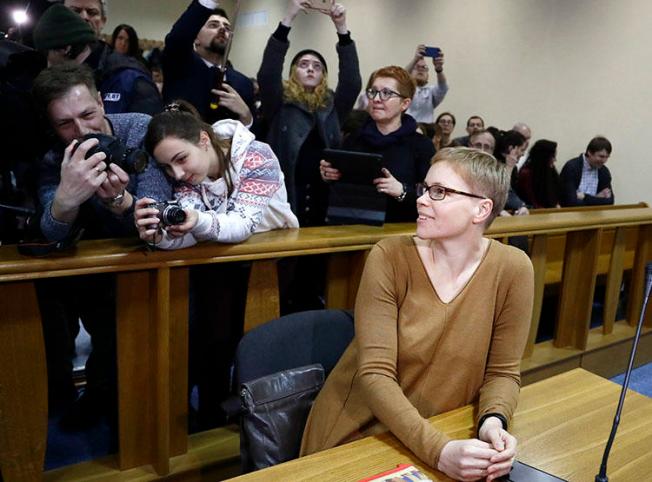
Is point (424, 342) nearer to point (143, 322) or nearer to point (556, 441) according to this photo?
point (556, 441)

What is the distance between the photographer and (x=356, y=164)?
6.89 feet

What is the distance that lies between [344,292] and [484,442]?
3.49 ft

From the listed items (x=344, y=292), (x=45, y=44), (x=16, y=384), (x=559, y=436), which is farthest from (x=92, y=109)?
(x=559, y=436)

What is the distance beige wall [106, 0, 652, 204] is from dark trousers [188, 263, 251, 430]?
183 inches

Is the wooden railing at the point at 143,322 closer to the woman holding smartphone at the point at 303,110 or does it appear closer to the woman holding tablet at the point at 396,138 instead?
the woman holding tablet at the point at 396,138

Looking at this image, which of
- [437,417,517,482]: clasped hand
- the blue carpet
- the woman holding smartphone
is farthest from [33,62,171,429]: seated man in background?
the blue carpet

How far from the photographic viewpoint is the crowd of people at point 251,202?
1.37m

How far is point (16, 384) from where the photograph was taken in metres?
1.54

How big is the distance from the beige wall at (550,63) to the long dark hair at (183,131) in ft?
15.4

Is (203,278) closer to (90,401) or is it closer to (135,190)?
(135,190)

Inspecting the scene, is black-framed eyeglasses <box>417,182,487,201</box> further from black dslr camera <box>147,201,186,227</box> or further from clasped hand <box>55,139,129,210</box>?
clasped hand <box>55,139,129,210</box>

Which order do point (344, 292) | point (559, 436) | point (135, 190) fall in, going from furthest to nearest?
point (344, 292) < point (135, 190) < point (559, 436)

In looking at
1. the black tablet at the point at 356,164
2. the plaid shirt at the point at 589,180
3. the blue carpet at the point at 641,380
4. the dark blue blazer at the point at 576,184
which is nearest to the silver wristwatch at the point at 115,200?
the black tablet at the point at 356,164

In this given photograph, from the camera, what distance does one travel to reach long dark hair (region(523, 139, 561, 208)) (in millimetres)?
4801
